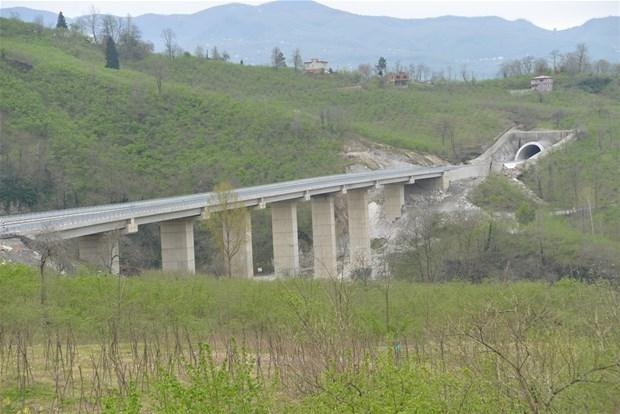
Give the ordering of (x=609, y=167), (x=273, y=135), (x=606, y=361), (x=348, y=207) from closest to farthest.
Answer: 1. (x=606, y=361)
2. (x=348, y=207)
3. (x=609, y=167)
4. (x=273, y=135)

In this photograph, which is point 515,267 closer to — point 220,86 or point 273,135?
point 273,135

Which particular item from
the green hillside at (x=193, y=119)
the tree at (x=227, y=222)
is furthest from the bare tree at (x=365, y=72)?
the tree at (x=227, y=222)

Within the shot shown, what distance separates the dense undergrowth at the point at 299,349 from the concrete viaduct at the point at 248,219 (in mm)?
8891

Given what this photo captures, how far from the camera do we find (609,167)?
67688mm

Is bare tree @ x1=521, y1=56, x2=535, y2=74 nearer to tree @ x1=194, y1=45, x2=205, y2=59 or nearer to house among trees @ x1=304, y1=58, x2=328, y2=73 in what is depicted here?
house among trees @ x1=304, y1=58, x2=328, y2=73

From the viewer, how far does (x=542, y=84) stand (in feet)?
325

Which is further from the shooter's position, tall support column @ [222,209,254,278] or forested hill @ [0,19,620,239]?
forested hill @ [0,19,620,239]

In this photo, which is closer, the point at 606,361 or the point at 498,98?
the point at 606,361

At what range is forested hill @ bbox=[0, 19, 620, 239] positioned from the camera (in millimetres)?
61875

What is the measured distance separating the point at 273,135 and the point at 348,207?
577 inches

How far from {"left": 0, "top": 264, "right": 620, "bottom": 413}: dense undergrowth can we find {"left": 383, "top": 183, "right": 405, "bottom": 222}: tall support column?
32875 millimetres

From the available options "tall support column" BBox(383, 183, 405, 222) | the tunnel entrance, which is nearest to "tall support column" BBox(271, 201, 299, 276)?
"tall support column" BBox(383, 183, 405, 222)

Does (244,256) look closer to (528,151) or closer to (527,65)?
(528,151)

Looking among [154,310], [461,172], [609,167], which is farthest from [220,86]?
[154,310]
